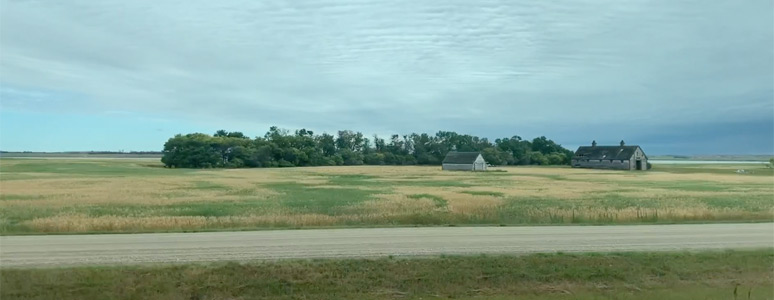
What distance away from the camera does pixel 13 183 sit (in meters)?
43.2

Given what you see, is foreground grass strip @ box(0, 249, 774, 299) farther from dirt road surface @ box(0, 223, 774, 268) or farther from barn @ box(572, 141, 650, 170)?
barn @ box(572, 141, 650, 170)

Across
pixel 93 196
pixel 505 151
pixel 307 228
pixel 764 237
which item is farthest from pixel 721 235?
pixel 505 151

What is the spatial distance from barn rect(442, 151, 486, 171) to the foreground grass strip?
72.1 meters

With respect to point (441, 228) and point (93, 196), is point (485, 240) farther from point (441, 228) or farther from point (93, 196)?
point (93, 196)

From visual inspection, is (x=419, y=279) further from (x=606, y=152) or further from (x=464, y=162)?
(x=606, y=152)

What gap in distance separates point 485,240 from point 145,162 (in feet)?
303

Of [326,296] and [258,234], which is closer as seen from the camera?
[326,296]

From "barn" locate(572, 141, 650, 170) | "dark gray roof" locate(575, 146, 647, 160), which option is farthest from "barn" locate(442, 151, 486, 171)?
"dark gray roof" locate(575, 146, 647, 160)

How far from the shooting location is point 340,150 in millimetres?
91812

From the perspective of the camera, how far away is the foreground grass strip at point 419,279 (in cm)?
1073

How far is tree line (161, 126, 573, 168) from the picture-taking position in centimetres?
8575

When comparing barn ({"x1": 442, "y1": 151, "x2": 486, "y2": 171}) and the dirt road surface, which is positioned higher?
barn ({"x1": 442, "y1": 151, "x2": 486, "y2": 171})

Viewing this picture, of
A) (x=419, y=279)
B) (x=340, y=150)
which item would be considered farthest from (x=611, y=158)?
(x=419, y=279)

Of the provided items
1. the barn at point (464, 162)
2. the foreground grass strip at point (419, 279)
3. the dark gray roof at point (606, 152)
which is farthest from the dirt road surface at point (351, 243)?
the dark gray roof at point (606, 152)
